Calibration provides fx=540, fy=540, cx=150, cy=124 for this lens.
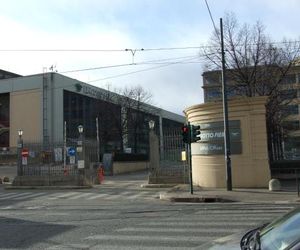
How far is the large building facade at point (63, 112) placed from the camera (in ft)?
242

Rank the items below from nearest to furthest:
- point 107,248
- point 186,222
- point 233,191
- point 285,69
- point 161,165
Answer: point 107,248, point 186,222, point 233,191, point 161,165, point 285,69

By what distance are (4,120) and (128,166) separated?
32984 millimetres

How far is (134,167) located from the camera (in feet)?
197

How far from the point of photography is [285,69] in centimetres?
4159

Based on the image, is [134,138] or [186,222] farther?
[134,138]

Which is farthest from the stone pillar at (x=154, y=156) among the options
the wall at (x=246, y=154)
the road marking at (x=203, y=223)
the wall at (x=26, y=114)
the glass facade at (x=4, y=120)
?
the glass facade at (x=4, y=120)

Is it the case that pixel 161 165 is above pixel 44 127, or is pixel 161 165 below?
below

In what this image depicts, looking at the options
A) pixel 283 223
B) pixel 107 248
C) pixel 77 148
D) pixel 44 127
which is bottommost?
pixel 107 248

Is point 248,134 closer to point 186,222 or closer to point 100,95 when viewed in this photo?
point 186,222

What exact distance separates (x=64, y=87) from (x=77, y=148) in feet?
140

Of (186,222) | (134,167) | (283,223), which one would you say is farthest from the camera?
(134,167)

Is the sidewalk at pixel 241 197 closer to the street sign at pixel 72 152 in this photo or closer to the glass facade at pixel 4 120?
the street sign at pixel 72 152

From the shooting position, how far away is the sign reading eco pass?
29672mm

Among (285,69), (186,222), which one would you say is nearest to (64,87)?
(285,69)
